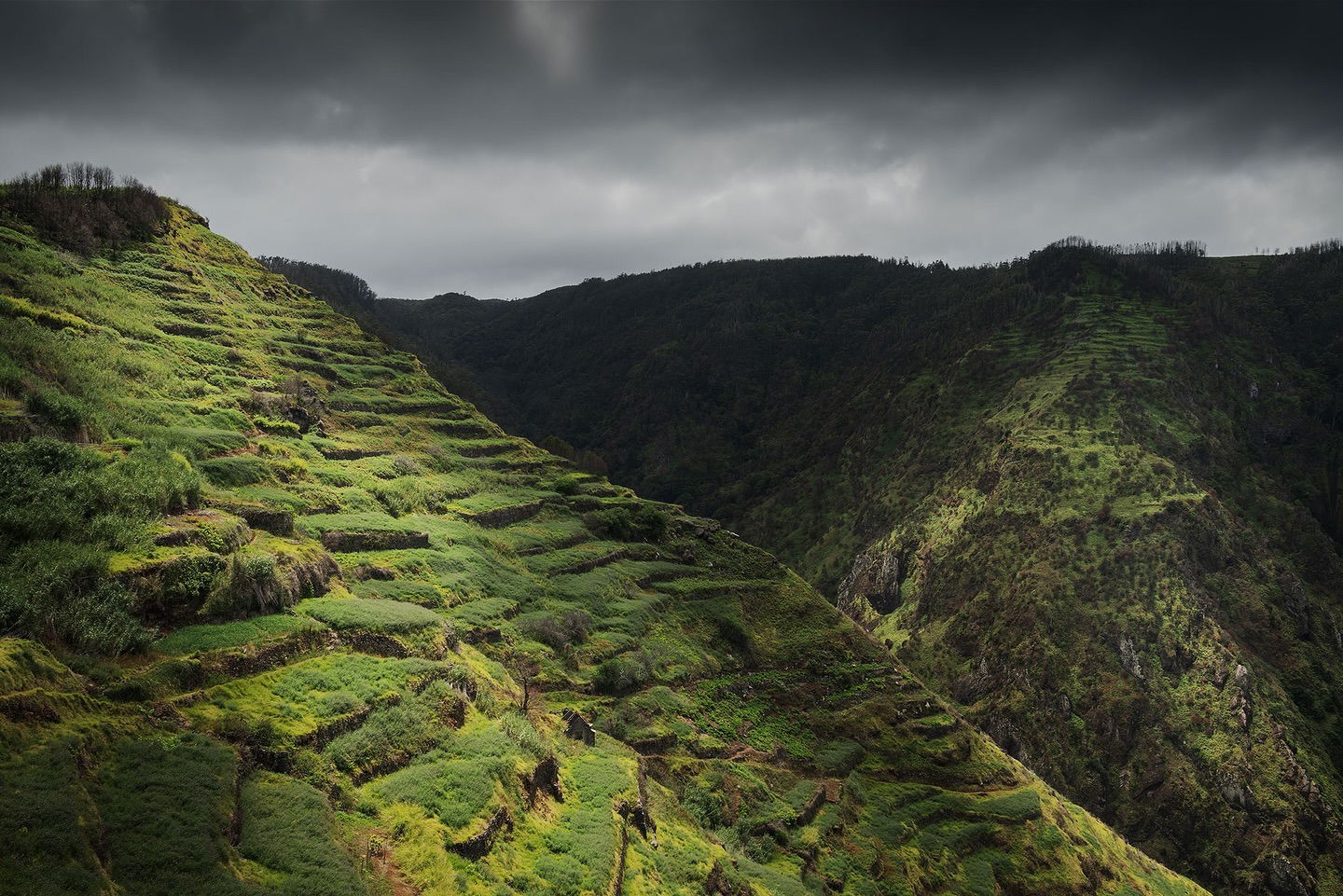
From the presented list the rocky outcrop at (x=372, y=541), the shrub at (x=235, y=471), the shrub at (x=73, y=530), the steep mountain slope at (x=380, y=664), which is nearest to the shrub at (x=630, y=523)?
the steep mountain slope at (x=380, y=664)

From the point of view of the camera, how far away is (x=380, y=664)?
23.2 meters

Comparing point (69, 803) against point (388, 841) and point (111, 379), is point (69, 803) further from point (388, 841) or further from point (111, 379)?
point (111, 379)

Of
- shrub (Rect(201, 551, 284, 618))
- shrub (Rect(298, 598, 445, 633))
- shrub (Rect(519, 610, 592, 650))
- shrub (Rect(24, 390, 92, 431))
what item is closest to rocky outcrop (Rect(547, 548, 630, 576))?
shrub (Rect(519, 610, 592, 650))

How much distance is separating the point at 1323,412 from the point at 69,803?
863 feet

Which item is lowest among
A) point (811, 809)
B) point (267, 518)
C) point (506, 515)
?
point (811, 809)

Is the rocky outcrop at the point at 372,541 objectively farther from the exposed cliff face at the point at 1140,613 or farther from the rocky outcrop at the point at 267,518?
the exposed cliff face at the point at 1140,613

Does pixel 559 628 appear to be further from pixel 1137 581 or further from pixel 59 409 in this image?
pixel 1137 581

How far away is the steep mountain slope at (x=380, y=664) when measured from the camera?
50.8 feet

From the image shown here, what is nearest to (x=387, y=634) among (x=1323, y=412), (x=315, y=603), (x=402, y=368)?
(x=315, y=603)

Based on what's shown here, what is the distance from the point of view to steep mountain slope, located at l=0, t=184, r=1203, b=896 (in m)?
15.5

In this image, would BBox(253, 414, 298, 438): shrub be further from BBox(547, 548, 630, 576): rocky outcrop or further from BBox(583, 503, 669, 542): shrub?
BBox(583, 503, 669, 542): shrub

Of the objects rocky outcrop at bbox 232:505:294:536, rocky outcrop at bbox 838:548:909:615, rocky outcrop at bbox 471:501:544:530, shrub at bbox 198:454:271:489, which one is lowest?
rocky outcrop at bbox 838:548:909:615

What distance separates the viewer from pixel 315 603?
25.2m

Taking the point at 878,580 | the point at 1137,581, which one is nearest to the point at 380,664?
the point at 1137,581
